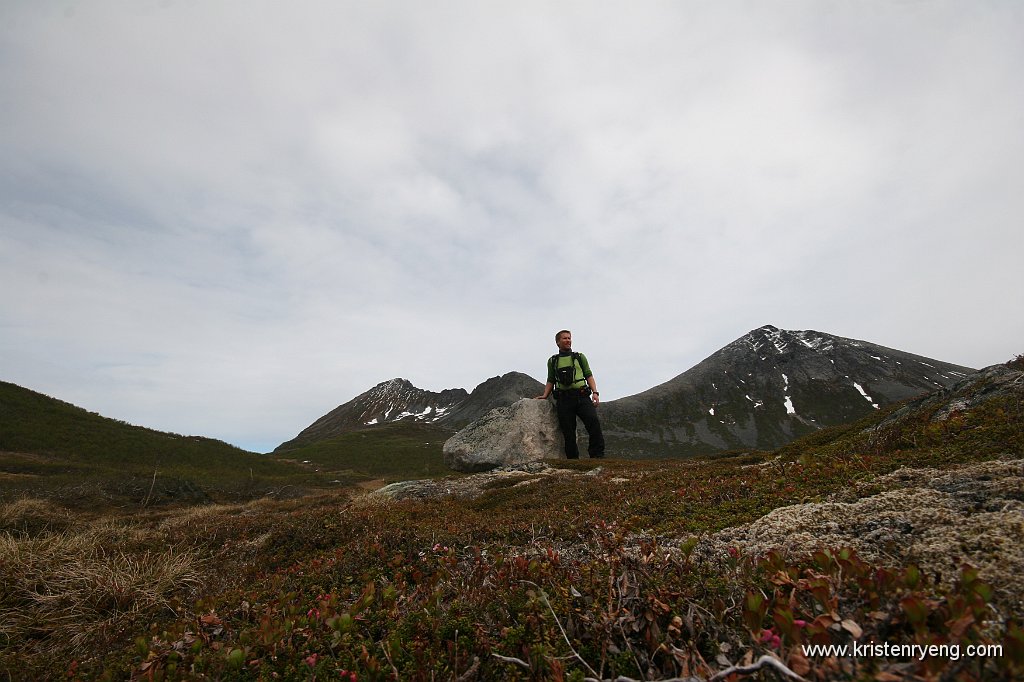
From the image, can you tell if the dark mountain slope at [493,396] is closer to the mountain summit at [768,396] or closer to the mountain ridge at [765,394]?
the mountain ridge at [765,394]

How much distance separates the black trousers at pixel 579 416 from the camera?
19094mm

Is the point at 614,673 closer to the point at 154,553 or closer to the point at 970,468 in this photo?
the point at 970,468

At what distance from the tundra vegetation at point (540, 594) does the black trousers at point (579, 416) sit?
9.72 m

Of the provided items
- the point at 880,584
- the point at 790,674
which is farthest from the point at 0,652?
the point at 880,584

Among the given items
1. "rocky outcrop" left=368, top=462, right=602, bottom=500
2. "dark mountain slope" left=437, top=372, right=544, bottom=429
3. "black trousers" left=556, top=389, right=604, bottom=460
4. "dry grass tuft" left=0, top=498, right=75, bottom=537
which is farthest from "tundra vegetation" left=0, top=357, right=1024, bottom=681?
"dark mountain slope" left=437, top=372, right=544, bottom=429

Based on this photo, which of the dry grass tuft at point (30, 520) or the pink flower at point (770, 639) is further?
the dry grass tuft at point (30, 520)

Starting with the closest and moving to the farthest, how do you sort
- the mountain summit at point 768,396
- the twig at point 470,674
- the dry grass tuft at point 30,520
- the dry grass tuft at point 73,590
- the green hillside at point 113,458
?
the twig at point 470,674 < the dry grass tuft at point 73,590 < the dry grass tuft at point 30,520 < the green hillside at point 113,458 < the mountain summit at point 768,396

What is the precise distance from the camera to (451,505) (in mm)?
10000

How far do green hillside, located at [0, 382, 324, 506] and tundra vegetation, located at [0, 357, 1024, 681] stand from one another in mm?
15330

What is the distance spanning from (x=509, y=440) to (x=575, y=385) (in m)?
4.54

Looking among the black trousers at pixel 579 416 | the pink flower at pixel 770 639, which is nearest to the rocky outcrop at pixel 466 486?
the black trousers at pixel 579 416

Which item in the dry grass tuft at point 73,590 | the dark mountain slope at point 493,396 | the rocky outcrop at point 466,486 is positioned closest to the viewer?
the dry grass tuft at point 73,590

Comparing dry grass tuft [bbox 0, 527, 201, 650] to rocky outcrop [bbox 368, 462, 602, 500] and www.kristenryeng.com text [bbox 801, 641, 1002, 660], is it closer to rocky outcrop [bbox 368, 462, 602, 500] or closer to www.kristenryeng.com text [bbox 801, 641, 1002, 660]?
rocky outcrop [bbox 368, 462, 602, 500]

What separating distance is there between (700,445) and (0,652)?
138 meters
